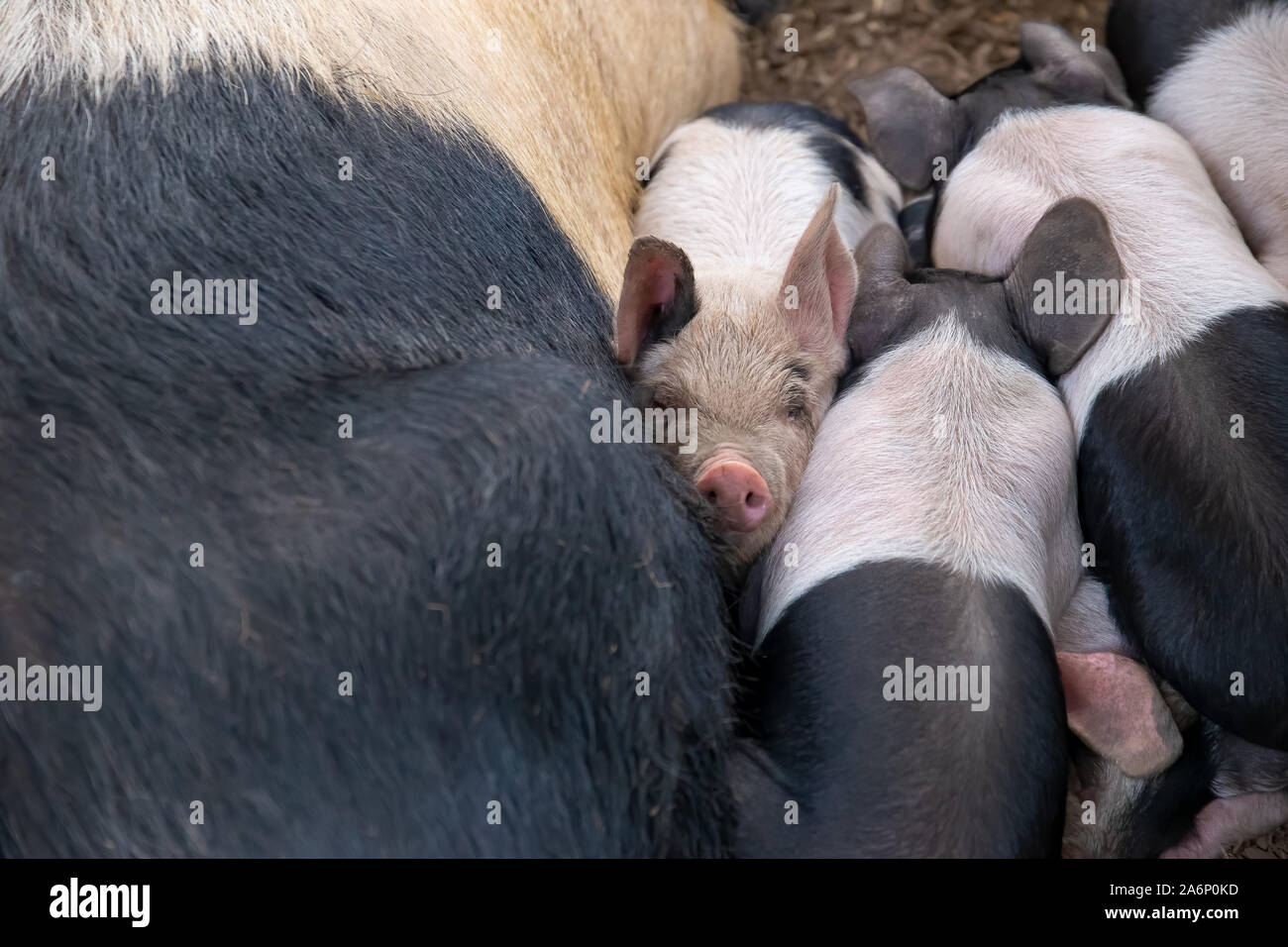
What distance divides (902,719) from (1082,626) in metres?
0.39

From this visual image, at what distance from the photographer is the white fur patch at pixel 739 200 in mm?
1752

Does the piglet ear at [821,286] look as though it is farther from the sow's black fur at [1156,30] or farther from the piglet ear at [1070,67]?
the sow's black fur at [1156,30]

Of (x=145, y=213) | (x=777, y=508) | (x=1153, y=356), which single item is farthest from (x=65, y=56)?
(x=1153, y=356)

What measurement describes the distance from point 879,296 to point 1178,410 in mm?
380

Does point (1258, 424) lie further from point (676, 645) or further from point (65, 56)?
point (65, 56)

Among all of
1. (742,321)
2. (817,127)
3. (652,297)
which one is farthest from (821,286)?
(817,127)

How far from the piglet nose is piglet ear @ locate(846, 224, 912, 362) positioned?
0.31m

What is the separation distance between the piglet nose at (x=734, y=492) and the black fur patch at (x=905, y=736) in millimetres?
116

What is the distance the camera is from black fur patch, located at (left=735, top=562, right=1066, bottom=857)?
1130 mm

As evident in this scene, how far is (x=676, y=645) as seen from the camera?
3.73 feet

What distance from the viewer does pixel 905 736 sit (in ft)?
3.79

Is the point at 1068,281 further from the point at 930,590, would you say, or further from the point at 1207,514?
the point at 930,590

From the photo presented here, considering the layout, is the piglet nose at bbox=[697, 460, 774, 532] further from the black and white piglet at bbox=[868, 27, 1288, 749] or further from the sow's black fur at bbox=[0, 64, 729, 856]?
the black and white piglet at bbox=[868, 27, 1288, 749]

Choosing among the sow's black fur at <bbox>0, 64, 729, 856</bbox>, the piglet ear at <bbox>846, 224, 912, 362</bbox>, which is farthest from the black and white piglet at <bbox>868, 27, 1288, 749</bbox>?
the sow's black fur at <bbox>0, 64, 729, 856</bbox>
